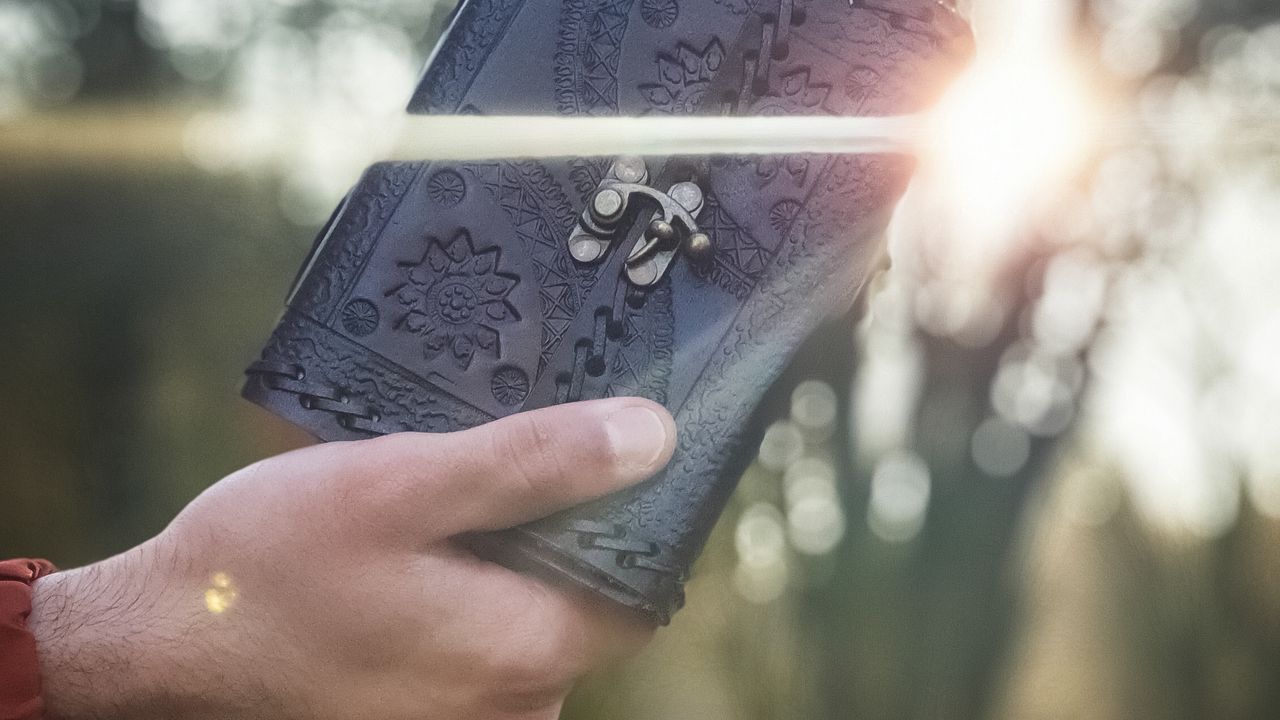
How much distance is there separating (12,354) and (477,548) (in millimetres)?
11164

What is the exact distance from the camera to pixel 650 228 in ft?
6.62

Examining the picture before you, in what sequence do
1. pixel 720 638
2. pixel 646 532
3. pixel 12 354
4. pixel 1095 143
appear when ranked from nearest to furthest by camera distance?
pixel 646 532, pixel 1095 143, pixel 720 638, pixel 12 354

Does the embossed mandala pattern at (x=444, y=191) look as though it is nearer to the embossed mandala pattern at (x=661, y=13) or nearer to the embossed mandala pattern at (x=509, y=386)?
the embossed mandala pattern at (x=509, y=386)

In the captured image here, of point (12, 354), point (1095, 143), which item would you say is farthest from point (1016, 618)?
point (12, 354)

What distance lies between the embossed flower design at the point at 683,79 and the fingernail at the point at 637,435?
2.14ft

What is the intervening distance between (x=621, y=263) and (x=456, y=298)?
36cm

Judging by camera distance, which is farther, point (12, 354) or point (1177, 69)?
point (12, 354)

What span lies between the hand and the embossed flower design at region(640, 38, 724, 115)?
64 cm

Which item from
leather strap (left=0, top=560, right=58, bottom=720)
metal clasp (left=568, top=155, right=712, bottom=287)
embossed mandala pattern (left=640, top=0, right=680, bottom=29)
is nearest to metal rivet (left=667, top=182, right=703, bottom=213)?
metal clasp (left=568, top=155, right=712, bottom=287)

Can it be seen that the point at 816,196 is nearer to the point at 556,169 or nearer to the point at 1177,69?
the point at 556,169

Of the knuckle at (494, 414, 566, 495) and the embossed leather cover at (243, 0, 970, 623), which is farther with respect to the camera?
the embossed leather cover at (243, 0, 970, 623)

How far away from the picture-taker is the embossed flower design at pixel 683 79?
2.06 meters

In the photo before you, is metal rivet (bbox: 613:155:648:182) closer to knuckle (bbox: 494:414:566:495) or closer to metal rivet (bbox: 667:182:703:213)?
metal rivet (bbox: 667:182:703:213)

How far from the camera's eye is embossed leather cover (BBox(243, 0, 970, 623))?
1.98 m
